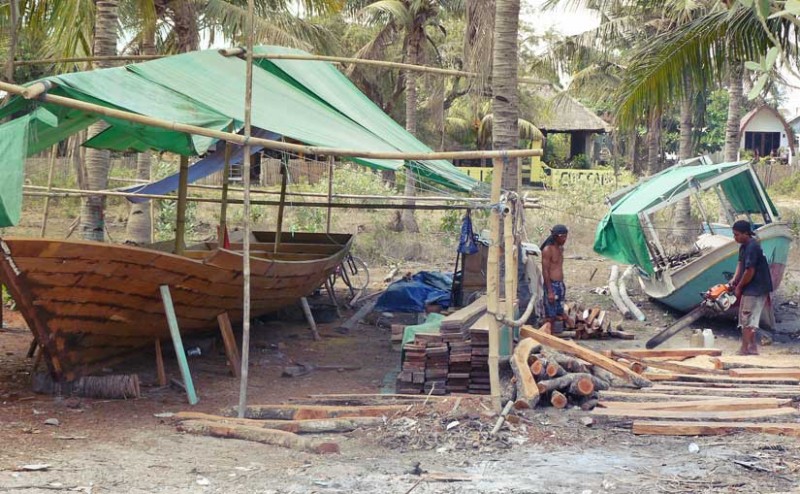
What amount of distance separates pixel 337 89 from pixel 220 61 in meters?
2.41

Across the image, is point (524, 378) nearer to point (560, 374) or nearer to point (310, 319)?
point (560, 374)

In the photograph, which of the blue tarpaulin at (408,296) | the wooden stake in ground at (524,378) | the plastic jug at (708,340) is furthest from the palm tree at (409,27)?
the wooden stake in ground at (524,378)

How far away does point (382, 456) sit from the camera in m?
6.55

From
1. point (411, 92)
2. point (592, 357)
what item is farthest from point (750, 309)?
point (411, 92)

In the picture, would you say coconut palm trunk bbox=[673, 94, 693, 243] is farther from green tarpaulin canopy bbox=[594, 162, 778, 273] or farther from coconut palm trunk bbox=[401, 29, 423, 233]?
coconut palm trunk bbox=[401, 29, 423, 233]

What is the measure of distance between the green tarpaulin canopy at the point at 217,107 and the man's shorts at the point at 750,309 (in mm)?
3488

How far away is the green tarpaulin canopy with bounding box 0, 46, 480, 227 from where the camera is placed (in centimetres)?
791

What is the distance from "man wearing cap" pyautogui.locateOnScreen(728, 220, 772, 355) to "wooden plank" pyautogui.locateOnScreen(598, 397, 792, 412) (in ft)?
10.0

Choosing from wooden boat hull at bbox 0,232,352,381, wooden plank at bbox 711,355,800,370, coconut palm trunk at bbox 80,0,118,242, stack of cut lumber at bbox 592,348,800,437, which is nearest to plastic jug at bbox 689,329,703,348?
wooden plank at bbox 711,355,800,370

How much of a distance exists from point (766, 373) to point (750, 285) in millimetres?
1986

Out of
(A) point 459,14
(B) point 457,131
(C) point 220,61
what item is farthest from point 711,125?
(C) point 220,61

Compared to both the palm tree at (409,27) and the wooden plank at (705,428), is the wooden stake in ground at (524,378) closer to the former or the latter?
the wooden plank at (705,428)

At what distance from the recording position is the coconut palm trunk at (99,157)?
11703mm

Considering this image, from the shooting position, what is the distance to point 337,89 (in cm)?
1239
